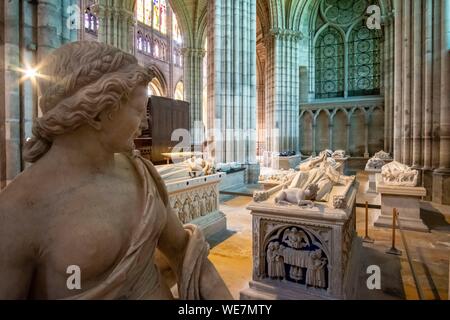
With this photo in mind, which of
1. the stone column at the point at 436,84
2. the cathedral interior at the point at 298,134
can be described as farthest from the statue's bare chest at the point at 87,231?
the stone column at the point at 436,84

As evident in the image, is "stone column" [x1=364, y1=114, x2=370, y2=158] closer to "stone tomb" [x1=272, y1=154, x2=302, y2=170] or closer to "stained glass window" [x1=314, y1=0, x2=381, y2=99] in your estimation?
"stained glass window" [x1=314, y1=0, x2=381, y2=99]

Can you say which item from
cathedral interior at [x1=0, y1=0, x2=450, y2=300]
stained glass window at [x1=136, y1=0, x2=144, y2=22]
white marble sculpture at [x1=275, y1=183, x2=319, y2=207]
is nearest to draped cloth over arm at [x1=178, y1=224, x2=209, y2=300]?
cathedral interior at [x1=0, y1=0, x2=450, y2=300]

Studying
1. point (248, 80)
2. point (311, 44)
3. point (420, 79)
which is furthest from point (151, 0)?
point (420, 79)

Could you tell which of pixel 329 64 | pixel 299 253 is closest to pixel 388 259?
pixel 299 253

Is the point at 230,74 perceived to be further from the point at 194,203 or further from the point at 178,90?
the point at 178,90

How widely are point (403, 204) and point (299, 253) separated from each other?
155 inches

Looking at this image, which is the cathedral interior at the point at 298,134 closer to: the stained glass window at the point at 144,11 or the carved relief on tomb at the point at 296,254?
the carved relief on tomb at the point at 296,254

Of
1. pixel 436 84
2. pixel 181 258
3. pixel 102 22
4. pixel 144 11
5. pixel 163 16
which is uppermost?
pixel 163 16

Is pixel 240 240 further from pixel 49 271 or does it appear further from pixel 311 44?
pixel 311 44

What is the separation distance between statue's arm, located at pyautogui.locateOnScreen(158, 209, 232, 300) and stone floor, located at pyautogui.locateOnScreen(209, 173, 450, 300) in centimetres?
210

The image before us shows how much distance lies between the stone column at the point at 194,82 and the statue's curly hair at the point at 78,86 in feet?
64.7

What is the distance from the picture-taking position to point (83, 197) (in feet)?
3.04

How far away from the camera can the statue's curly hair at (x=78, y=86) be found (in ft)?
2.95

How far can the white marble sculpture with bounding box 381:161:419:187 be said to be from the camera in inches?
218
